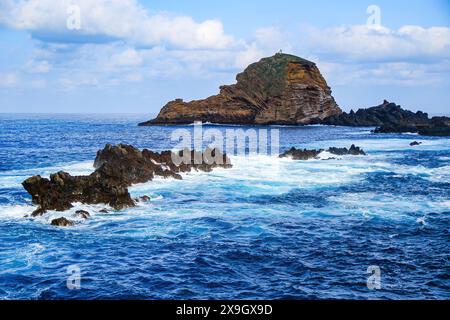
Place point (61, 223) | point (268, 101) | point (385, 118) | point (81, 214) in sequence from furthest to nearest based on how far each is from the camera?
point (268, 101), point (385, 118), point (81, 214), point (61, 223)

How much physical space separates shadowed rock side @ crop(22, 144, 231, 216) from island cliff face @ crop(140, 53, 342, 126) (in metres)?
112

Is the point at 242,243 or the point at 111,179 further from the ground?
the point at 111,179

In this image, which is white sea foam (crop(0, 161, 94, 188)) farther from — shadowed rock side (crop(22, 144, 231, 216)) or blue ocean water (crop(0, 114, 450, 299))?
shadowed rock side (crop(22, 144, 231, 216))

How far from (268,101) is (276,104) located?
3737 mm

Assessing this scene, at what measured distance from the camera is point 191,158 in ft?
172

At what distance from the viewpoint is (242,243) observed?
80.3ft

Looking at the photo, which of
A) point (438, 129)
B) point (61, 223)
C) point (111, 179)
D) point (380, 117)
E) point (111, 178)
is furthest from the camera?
point (380, 117)

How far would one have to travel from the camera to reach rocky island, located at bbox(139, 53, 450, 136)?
162375mm

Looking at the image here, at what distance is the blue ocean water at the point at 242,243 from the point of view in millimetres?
18344

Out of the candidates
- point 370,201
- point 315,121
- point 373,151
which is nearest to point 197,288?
point 370,201

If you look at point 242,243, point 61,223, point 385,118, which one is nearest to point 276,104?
point 385,118

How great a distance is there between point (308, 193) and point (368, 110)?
133084 millimetres

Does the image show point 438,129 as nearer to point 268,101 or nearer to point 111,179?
point 268,101
